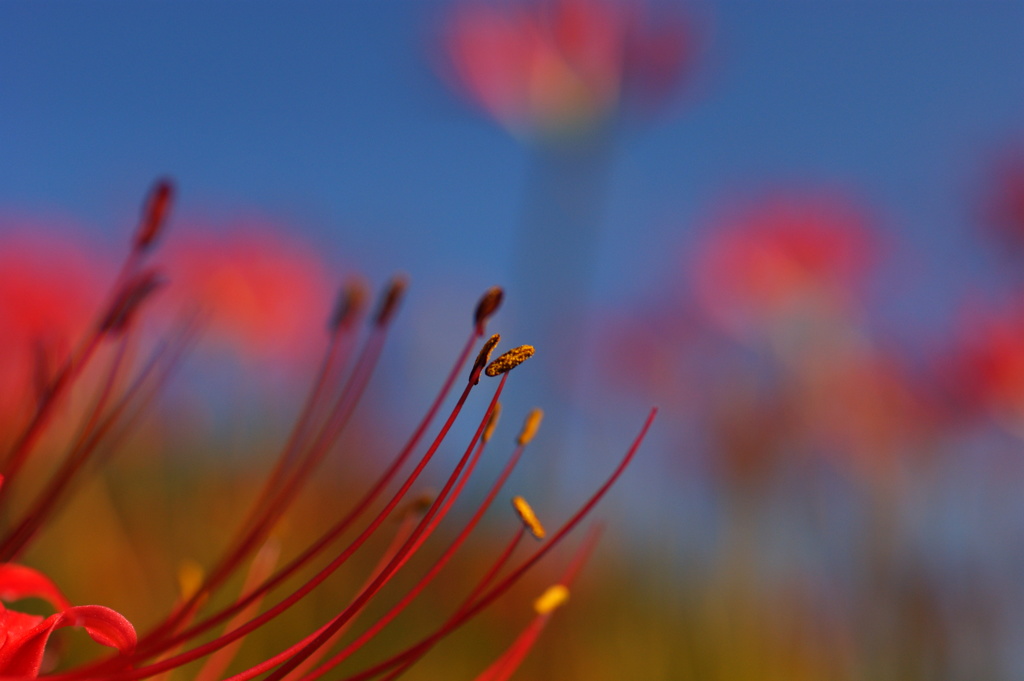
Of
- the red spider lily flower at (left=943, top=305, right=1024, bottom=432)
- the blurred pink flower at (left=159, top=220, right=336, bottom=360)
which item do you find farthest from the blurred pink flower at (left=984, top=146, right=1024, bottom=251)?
the blurred pink flower at (left=159, top=220, right=336, bottom=360)

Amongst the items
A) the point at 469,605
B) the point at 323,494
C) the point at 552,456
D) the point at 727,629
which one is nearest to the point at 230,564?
the point at 469,605

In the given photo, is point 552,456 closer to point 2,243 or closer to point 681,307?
point 681,307

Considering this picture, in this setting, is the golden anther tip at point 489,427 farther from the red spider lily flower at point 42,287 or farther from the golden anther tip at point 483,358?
the red spider lily flower at point 42,287

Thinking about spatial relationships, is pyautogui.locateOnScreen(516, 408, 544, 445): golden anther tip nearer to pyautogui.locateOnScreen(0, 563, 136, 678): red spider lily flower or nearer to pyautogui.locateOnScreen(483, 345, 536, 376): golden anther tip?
pyautogui.locateOnScreen(483, 345, 536, 376): golden anther tip

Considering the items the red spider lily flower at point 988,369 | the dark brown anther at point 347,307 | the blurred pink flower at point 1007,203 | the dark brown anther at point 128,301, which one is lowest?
the dark brown anther at point 128,301

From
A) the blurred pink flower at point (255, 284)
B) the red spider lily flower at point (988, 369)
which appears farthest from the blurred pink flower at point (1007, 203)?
the blurred pink flower at point (255, 284)
